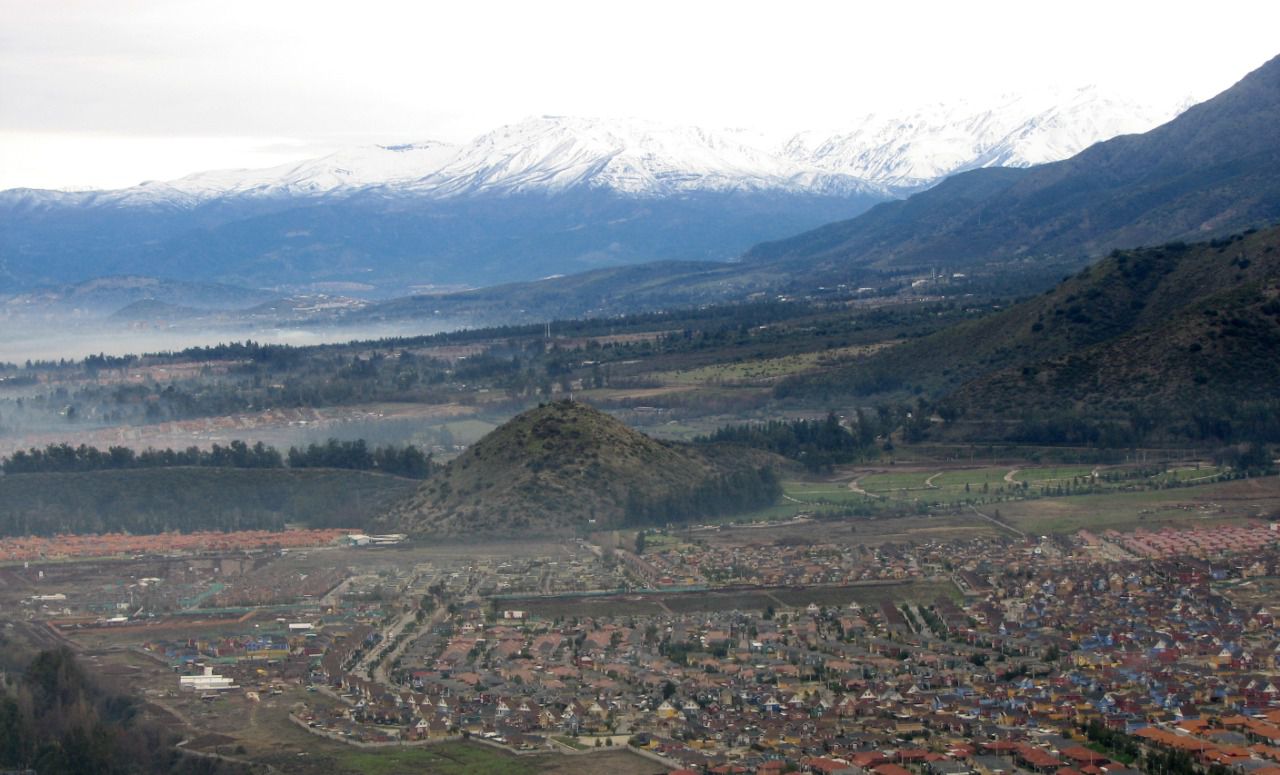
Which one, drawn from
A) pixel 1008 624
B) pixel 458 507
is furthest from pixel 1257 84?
pixel 1008 624

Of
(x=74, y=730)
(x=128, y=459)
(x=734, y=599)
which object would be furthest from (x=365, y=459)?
(x=74, y=730)

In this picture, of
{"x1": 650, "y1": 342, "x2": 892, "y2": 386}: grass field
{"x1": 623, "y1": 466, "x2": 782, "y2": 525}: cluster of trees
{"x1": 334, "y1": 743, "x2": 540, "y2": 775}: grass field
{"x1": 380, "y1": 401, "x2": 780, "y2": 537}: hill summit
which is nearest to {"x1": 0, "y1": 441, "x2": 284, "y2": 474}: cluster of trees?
{"x1": 380, "y1": 401, "x2": 780, "y2": 537}: hill summit

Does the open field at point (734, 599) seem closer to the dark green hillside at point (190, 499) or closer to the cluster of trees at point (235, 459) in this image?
the dark green hillside at point (190, 499)

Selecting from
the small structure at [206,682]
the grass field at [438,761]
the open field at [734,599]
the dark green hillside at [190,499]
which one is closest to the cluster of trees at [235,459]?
the dark green hillside at [190,499]

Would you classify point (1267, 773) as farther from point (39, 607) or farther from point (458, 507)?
point (458, 507)

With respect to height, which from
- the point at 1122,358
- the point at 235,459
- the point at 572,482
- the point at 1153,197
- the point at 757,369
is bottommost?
the point at 572,482

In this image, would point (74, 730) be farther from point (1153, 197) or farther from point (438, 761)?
point (1153, 197)
